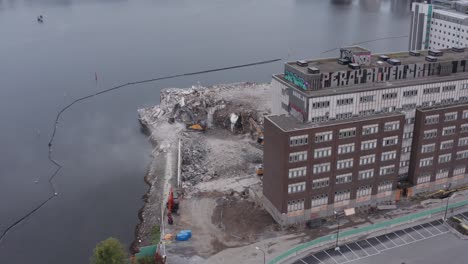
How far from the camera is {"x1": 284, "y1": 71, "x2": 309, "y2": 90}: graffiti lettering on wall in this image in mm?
67375

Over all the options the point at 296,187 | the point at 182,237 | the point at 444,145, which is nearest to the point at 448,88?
the point at 444,145

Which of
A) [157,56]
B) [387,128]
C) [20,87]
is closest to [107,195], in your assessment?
[387,128]

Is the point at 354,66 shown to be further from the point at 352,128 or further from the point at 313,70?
the point at 352,128

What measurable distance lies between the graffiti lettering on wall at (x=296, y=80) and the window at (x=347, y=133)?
7121 mm

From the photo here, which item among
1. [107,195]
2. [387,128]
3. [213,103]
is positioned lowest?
[107,195]

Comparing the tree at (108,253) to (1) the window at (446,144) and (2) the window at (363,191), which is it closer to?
(2) the window at (363,191)

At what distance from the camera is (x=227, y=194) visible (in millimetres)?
A: 79375

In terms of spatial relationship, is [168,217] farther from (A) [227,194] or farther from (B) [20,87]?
(B) [20,87]

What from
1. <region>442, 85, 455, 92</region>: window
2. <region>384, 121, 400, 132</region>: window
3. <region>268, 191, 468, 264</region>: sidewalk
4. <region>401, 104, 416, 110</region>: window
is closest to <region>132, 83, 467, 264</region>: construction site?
<region>268, 191, 468, 264</region>: sidewalk

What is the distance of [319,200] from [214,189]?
61.9 feet

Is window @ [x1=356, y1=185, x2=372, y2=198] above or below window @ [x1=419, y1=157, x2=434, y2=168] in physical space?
below

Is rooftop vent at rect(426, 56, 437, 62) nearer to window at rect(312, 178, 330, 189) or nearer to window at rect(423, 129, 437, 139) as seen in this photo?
window at rect(423, 129, 437, 139)

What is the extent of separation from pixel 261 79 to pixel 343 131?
84853 mm

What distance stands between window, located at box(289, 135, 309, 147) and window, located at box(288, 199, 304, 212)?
7.97 m
